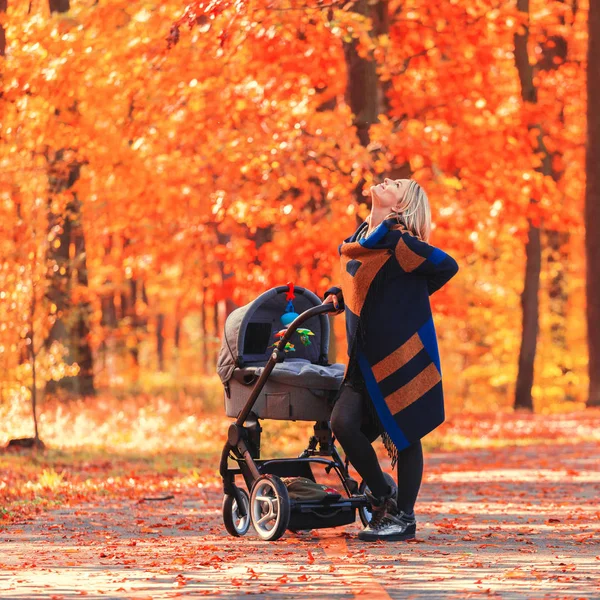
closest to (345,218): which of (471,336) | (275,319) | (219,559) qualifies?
(275,319)

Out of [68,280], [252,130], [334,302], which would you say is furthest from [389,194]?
[68,280]

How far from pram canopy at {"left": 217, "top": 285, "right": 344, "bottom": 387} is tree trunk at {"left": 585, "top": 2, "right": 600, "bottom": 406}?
61.4ft

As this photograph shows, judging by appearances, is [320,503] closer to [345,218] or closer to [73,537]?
[73,537]

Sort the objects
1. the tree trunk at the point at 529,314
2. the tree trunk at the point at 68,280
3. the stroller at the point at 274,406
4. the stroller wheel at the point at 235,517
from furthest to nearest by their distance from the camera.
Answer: the tree trunk at the point at 529,314 < the tree trunk at the point at 68,280 < the stroller wheel at the point at 235,517 < the stroller at the point at 274,406

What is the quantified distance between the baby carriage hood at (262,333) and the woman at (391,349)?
67 cm

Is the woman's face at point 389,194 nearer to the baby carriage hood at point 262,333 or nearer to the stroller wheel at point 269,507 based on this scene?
the baby carriage hood at point 262,333

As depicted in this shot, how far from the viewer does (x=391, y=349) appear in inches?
326

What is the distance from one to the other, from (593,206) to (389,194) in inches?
768

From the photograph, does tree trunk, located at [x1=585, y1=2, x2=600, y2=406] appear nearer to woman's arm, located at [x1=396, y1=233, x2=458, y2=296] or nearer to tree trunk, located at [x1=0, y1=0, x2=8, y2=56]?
Answer: tree trunk, located at [x1=0, y1=0, x2=8, y2=56]

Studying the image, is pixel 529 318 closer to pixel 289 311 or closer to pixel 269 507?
pixel 289 311

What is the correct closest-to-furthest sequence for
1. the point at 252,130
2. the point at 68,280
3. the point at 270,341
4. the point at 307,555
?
the point at 307,555 → the point at 270,341 → the point at 252,130 → the point at 68,280

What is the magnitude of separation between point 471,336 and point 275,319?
2964 cm

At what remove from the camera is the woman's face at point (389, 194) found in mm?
8297

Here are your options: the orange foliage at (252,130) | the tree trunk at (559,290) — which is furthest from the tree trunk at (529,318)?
the tree trunk at (559,290)
